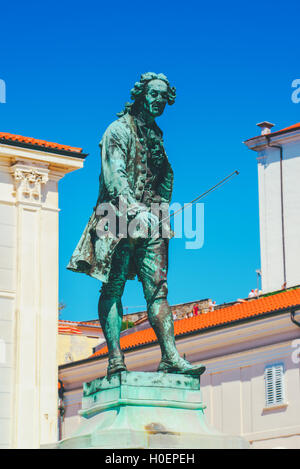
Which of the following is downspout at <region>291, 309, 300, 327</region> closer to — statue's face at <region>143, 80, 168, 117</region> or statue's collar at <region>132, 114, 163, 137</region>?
statue's collar at <region>132, 114, 163, 137</region>

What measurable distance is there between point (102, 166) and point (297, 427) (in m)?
22.0

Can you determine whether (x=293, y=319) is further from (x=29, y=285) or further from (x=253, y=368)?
(x=29, y=285)

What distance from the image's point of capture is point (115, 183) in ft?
38.8

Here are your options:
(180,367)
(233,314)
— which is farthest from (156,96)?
(233,314)

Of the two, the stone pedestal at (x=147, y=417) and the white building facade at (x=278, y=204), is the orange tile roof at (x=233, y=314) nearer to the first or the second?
the white building facade at (x=278, y=204)

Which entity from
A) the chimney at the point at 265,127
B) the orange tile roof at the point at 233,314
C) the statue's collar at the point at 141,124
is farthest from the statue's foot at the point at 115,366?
the chimney at the point at 265,127

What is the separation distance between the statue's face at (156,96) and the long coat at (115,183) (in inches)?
10.5

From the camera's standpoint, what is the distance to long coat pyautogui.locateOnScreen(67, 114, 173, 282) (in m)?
11.7

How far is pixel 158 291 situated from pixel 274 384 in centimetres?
2256

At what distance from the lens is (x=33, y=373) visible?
107 ft

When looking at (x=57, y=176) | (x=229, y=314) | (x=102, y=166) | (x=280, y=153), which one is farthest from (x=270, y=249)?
(x=102, y=166)
